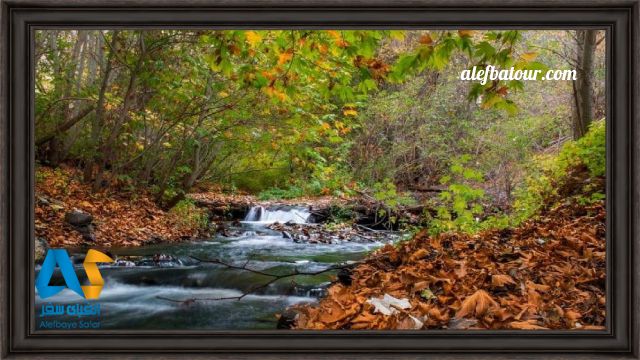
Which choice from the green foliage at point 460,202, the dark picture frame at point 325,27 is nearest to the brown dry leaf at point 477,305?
the dark picture frame at point 325,27

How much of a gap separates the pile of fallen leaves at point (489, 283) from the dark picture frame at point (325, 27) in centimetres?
8

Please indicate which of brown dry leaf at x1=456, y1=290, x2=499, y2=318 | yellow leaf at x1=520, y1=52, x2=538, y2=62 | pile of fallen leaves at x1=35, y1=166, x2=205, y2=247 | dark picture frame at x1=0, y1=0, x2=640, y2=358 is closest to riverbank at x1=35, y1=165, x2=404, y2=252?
pile of fallen leaves at x1=35, y1=166, x2=205, y2=247

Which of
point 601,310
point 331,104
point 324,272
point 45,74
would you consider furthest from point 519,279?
point 45,74

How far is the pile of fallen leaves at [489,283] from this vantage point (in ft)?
6.12

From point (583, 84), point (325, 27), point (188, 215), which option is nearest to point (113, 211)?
point (188, 215)

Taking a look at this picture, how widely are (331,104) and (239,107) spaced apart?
42.1 inches

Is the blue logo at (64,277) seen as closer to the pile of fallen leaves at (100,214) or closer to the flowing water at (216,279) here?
the flowing water at (216,279)

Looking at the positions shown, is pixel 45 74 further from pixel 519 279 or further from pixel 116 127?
pixel 519 279

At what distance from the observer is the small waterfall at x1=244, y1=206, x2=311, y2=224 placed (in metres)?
4.07

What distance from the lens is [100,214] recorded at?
3.76 meters

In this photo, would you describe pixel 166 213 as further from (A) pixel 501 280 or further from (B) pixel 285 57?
(A) pixel 501 280

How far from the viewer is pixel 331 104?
11.5 ft

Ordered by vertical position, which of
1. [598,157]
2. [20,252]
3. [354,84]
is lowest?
[20,252]

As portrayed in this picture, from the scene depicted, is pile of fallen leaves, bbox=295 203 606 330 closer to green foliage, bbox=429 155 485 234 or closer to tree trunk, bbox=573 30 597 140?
green foliage, bbox=429 155 485 234
